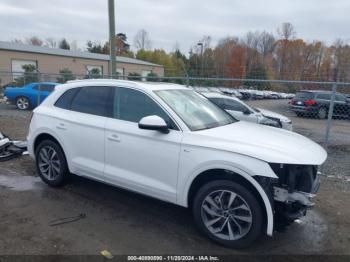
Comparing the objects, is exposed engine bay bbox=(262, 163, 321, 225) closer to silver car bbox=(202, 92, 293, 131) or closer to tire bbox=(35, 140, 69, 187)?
tire bbox=(35, 140, 69, 187)

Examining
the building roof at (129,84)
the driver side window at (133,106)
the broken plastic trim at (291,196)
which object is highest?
the building roof at (129,84)

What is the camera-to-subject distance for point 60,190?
5219 mm

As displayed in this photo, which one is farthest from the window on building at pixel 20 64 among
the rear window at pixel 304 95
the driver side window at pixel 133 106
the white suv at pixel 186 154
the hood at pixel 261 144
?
the hood at pixel 261 144

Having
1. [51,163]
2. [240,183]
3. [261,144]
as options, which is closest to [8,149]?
[51,163]

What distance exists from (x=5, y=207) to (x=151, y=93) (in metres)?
2.58

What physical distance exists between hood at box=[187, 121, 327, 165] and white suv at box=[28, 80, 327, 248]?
0.4 inches

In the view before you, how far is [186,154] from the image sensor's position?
12.5 ft

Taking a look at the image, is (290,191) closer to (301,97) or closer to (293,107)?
(293,107)

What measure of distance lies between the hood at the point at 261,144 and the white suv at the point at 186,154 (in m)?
0.01

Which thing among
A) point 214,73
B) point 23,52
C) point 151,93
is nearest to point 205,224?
point 151,93

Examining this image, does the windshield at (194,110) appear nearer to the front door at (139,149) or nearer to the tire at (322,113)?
the front door at (139,149)

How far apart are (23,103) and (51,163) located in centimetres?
1244

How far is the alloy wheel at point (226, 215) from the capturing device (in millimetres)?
3602

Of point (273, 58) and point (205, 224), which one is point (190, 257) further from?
point (273, 58)
